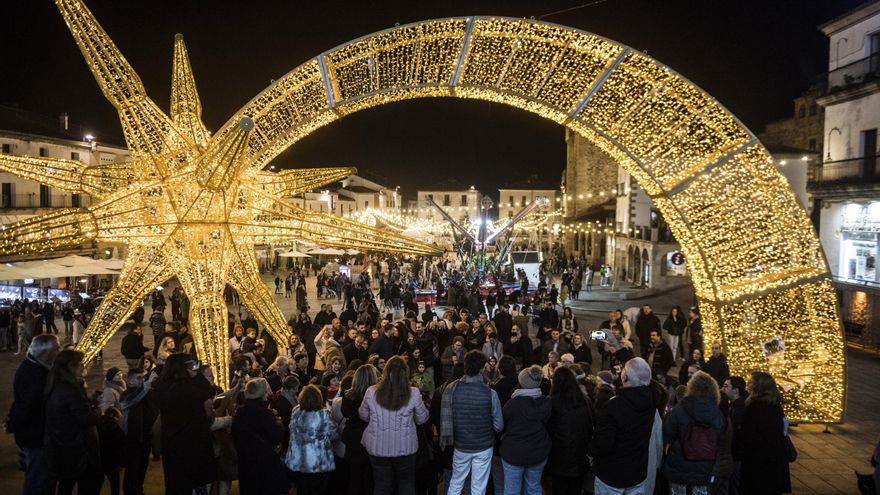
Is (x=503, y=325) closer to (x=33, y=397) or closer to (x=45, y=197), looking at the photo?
(x=33, y=397)

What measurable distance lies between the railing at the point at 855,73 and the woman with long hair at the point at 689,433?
20.0 metres

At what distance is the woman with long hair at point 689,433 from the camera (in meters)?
4.83

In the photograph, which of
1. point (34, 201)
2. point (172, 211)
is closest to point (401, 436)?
point (172, 211)

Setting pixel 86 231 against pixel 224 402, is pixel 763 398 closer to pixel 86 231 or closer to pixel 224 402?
pixel 224 402

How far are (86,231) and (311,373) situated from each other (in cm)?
370

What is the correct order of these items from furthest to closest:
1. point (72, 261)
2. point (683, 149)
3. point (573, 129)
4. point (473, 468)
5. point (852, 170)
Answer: point (852, 170) → point (72, 261) → point (573, 129) → point (683, 149) → point (473, 468)

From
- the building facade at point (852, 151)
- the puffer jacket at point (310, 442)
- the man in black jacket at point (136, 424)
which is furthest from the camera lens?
the building facade at point (852, 151)

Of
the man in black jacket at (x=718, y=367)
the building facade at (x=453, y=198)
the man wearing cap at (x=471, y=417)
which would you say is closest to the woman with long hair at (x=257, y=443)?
the man wearing cap at (x=471, y=417)

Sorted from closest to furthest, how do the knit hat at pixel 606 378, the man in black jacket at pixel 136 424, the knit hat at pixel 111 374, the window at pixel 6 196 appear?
1. the man in black jacket at pixel 136 424
2. the knit hat at pixel 606 378
3. the knit hat at pixel 111 374
4. the window at pixel 6 196

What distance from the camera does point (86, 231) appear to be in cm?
809

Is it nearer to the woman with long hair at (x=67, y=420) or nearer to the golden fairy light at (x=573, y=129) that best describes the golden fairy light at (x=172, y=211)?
the golden fairy light at (x=573, y=129)

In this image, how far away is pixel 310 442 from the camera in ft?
16.5

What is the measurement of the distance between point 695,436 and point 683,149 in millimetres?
4265

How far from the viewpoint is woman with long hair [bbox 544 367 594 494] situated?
517cm
